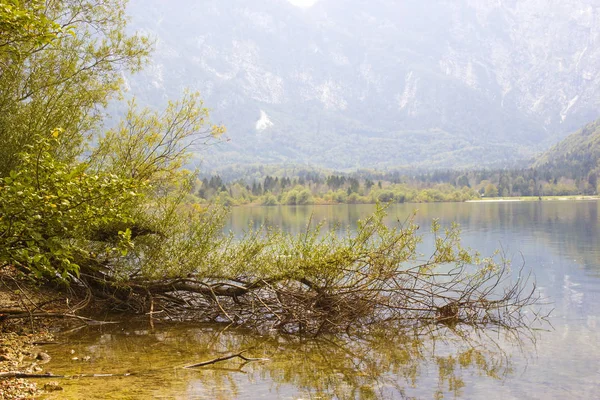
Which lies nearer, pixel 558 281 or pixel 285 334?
pixel 285 334

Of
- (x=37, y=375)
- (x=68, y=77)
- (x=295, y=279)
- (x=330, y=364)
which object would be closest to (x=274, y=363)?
(x=330, y=364)

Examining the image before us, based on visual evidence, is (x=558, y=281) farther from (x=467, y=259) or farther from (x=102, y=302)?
(x=102, y=302)

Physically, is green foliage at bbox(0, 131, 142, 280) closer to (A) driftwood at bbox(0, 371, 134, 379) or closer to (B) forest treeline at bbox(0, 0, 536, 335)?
(A) driftwood at bbox(0, 371, 134, 379)

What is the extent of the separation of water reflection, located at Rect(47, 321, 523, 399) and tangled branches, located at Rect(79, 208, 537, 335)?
869mm

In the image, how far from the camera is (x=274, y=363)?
13984 mm

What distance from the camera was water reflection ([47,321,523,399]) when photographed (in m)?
11.9

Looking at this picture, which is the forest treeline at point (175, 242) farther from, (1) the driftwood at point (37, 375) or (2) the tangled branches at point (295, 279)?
(1) the driftwood at point (37, 375)

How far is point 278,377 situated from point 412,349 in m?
4.40

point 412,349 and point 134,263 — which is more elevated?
point 134,263

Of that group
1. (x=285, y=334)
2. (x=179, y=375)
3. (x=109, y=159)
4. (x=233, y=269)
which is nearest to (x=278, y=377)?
(x=179, y=375)

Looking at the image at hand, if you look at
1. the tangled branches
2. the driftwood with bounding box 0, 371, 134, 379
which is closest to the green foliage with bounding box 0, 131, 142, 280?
the driftwood with bounding box 0, 371, 134, 379

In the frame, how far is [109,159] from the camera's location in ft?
61.6

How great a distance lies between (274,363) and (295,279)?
3.30 meters


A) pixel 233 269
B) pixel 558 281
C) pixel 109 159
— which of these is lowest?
pixel 558 281
